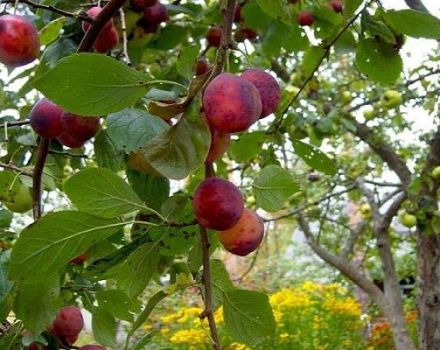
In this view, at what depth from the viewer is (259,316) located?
658mm

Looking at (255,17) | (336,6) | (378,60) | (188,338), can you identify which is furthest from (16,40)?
(188,338)

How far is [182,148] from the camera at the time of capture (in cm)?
50

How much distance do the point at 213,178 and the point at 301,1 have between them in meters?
0.94

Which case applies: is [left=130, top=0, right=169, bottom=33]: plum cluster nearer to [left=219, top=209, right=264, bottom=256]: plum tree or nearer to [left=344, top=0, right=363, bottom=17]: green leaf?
[left=344, top=0, right=363, bottom=17]: green leaf

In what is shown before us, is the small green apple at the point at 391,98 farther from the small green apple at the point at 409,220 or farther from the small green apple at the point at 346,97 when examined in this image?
the small green apple at the point at 409,220

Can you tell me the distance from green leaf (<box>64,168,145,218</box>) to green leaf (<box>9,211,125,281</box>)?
0.4 inches

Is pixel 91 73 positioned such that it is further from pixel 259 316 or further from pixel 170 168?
pixel 259 316

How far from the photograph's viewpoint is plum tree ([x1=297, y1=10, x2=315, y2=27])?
51.6 inches

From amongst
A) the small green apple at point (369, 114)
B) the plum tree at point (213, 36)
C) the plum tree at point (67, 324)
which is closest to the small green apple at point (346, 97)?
the small green apple at point (369, 114)

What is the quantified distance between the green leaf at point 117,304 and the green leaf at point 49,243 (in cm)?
28

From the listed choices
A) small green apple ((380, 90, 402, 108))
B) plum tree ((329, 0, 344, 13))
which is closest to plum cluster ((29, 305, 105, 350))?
plum tree ((329, 0, 344, 13))

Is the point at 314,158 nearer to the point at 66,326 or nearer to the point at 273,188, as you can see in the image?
the point at 273,188

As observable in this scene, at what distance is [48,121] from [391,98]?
1.87 metres

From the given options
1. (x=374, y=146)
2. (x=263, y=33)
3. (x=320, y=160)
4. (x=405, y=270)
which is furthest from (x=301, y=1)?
(x=405, y=270)
